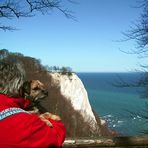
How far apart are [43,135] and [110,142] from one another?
307cm

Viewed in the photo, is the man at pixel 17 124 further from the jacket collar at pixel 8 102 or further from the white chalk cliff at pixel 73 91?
the white chalk cliff at pixel 73 91

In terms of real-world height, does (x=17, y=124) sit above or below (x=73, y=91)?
above

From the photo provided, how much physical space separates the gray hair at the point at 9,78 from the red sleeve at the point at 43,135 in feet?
1.12

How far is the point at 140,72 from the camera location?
11.4 metres

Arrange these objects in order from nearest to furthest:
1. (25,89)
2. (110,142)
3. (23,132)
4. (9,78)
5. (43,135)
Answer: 1. (23,132)
2. (43,135)
3. (9,78)
4. (25,89)
5. (110,142)

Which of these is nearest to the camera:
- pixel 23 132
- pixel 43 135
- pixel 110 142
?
pixel 23 132

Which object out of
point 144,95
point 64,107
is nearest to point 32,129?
point 144,95

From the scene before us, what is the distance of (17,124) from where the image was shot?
217 cm

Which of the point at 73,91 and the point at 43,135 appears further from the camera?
the point at 73,91

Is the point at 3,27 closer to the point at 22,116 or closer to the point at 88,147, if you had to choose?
the point at 88,147

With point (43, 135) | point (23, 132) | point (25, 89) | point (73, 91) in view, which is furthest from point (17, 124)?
point (73, 91)

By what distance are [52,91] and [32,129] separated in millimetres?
46293

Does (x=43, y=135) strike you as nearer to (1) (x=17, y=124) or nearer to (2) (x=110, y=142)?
(1) (x=17, y=124)

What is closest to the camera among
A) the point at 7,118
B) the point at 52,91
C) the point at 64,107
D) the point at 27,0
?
the point at 7,118
